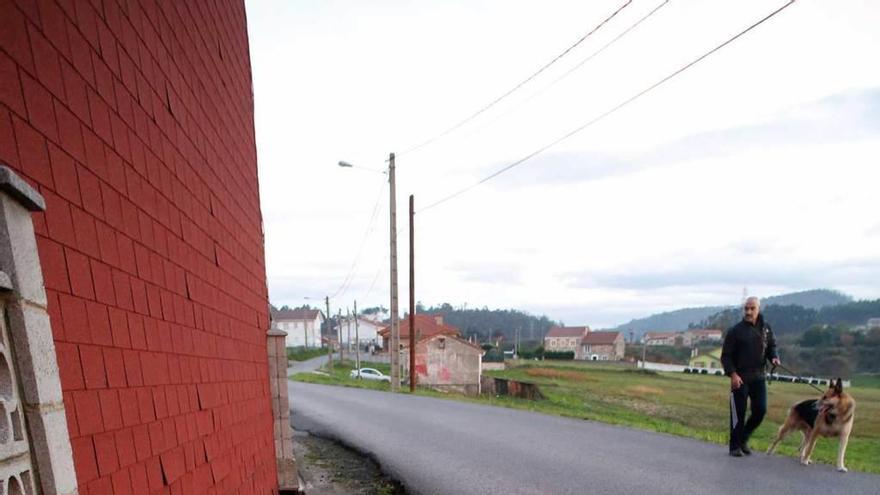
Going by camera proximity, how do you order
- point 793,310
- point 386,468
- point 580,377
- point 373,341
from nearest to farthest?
point 386,468 < point 580,377 < point 373,341 < point 793,310

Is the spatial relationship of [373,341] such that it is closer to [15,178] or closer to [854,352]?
[854,352]

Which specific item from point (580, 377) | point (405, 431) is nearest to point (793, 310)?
point (580, 377)

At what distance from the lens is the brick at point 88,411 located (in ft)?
6.20

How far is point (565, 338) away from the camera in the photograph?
140 meters

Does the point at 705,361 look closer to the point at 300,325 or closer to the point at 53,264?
the point at 300,325

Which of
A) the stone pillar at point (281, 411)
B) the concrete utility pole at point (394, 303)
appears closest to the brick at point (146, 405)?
the stone pillar at point (281, 411)

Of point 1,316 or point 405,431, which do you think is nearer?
point 1,316

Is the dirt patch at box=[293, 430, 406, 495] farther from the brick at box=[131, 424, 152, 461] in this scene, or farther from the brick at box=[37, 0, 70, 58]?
the brick at box=[37, 0, 70, 58]

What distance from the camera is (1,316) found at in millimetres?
1408

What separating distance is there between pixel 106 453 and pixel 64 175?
94 cm

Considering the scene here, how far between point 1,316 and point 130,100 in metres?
1.49

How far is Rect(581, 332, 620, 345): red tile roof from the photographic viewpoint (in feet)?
421

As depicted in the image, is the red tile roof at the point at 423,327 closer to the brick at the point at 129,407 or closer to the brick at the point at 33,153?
the brick at the point at 129,407

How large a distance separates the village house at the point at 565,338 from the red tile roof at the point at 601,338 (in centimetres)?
214
